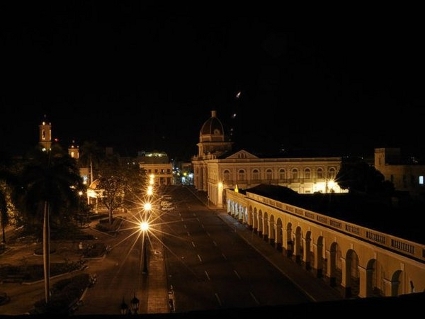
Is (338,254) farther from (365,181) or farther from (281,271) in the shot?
(365,181)

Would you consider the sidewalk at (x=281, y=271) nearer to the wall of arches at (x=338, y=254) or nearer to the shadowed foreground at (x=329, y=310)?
the wall of arches at (x=338, y=254)

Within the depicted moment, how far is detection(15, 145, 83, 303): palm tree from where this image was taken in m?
26.3

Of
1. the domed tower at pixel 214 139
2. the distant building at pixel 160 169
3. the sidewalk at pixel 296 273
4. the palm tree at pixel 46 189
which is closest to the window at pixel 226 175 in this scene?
the domed tower at pixel 214 139

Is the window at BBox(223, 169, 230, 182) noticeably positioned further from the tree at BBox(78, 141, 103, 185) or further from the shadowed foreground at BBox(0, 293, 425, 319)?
the shadowed foreground at BBox(0, 293, 425, 319)

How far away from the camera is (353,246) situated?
79.9ft

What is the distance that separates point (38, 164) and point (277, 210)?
20.3 m

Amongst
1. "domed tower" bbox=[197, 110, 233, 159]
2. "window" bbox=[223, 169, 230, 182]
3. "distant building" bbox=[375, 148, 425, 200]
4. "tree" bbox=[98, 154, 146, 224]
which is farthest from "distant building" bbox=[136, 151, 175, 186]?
"tree" bbox=[98, 154, 146, 224]

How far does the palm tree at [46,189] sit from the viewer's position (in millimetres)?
26312

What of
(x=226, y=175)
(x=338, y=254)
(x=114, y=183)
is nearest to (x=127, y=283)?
(x=338, y=254)

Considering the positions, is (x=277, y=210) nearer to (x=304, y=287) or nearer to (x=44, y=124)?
(x=304, y=287)

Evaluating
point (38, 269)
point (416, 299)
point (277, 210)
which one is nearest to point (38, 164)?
point (38, 269)

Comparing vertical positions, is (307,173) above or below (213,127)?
below

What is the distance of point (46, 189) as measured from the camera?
86.6 ft

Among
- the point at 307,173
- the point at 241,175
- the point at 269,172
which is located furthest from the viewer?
the point at 307,173
